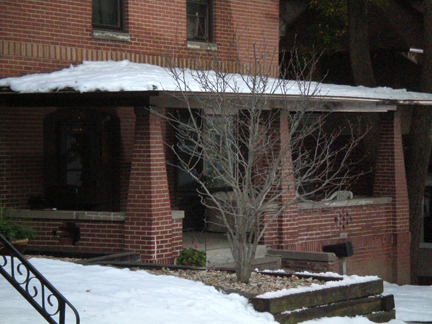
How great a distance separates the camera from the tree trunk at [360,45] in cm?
1872

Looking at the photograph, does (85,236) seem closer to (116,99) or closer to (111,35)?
(116,99)

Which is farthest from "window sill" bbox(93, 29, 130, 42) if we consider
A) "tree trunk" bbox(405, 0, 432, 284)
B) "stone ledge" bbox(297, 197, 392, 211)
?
"tree trunk" bbox(405, 0, 432, 284)

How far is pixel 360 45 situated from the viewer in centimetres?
1877

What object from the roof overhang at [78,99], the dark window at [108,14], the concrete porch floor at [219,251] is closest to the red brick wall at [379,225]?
the concrete porch floor at [219,251]

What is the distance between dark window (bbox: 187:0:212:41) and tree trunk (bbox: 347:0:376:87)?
377 cm

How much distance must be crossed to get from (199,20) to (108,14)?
2.38 meters

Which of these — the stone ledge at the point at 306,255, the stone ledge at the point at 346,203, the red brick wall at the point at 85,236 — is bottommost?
the stone ledge at the point at 306,255

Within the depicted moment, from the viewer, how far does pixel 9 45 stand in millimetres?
13469

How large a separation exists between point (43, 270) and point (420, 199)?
1056cm

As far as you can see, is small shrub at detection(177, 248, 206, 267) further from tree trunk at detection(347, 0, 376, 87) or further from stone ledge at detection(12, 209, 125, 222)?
tree trunk at detection(347, 0, 376, 87)

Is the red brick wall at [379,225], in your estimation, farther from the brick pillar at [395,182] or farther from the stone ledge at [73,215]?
the stone ledge at [73,215]

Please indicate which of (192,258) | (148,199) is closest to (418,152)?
(192,258)

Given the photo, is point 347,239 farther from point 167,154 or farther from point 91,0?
point 91,0

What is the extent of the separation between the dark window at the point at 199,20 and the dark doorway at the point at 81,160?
278 centimetres
